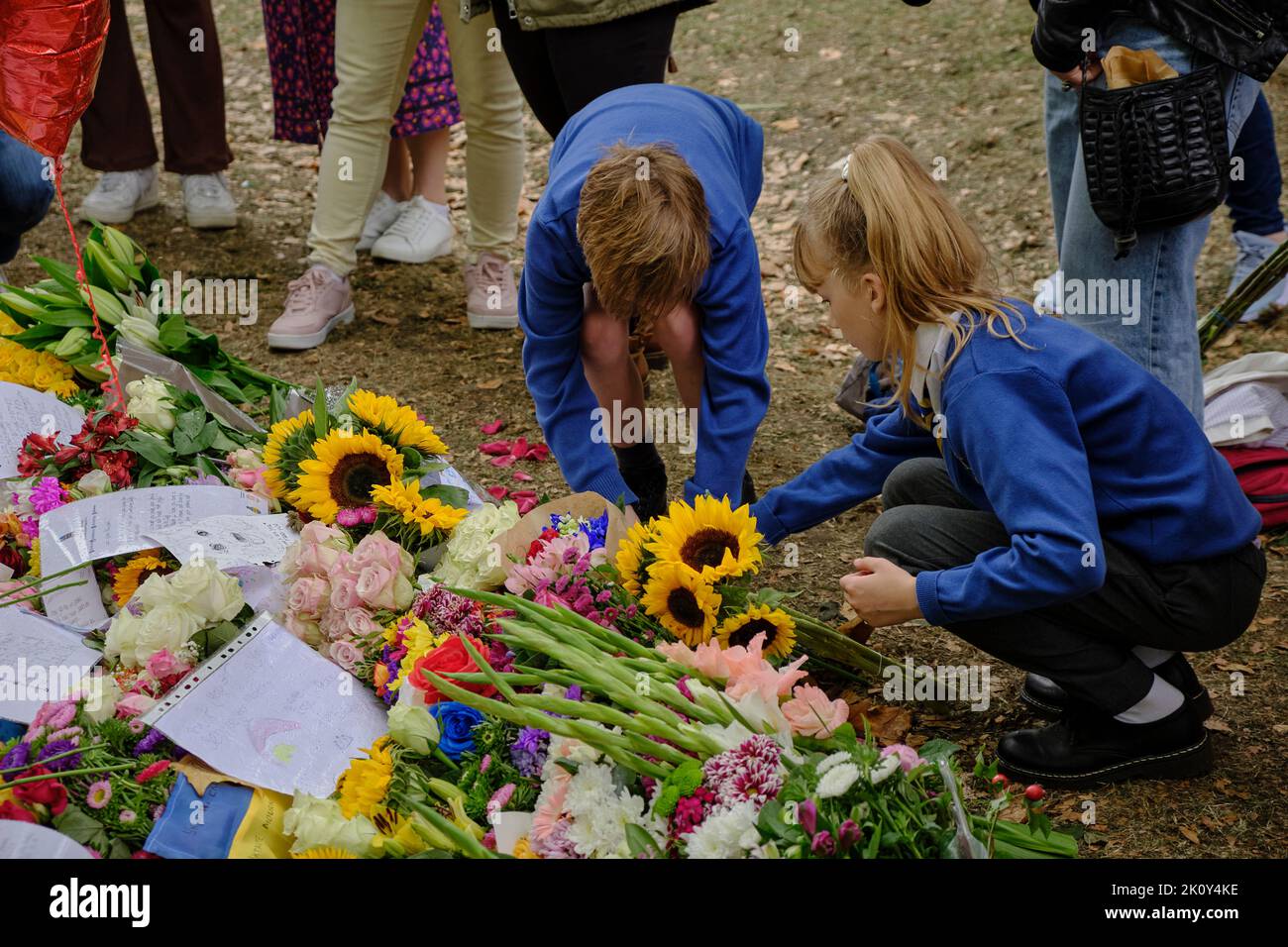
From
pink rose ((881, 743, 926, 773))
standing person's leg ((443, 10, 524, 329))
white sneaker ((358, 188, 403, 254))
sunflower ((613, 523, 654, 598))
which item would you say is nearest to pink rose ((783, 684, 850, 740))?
pink rose ((881, 743, 926, 773))

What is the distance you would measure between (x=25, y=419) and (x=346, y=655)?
109 cm

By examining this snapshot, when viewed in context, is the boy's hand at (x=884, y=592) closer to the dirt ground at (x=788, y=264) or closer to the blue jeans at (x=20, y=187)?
the dirt ground at (x=788, y=264)

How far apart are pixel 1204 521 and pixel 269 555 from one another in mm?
Answer: 1616

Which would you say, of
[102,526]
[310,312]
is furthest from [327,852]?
[310,312]

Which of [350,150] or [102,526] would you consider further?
[350,150]

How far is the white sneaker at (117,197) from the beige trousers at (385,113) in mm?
1366

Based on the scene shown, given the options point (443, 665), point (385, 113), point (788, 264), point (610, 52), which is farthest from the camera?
point (788, 264)

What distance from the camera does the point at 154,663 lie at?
5.86ft

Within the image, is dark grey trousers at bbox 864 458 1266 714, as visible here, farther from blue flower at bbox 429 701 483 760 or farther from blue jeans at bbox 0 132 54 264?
blue jeans at bbox 0 132 54 264

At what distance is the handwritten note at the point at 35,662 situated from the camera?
1765 mm

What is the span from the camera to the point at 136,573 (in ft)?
6.73

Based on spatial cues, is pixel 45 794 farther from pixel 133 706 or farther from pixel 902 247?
pixel 902 247

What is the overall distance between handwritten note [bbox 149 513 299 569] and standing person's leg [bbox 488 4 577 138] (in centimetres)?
168
